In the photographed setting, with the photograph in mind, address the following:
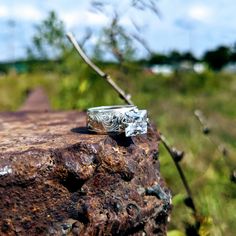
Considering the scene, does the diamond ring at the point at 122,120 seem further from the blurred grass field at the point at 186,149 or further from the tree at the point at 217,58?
the tree at the point at 217,58

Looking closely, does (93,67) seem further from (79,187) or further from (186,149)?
(186,149)

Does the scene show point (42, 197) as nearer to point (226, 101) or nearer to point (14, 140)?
point (14, 140)

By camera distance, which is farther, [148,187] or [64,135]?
[64,135]

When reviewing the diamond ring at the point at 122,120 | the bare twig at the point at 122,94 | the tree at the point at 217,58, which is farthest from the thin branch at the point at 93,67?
the tree at the point at 217,58

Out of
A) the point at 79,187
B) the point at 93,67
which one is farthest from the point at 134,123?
the point at 93,67

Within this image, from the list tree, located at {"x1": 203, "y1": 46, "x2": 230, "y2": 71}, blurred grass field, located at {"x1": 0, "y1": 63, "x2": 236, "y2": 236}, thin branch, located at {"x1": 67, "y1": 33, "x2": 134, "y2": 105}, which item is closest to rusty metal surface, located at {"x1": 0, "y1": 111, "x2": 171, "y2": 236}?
thin branch, located at {"x1": 67, "y1": 33, "x2": 134, "y2": 105}

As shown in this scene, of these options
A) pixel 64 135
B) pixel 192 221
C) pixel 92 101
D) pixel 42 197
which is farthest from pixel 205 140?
pixel 42 197
